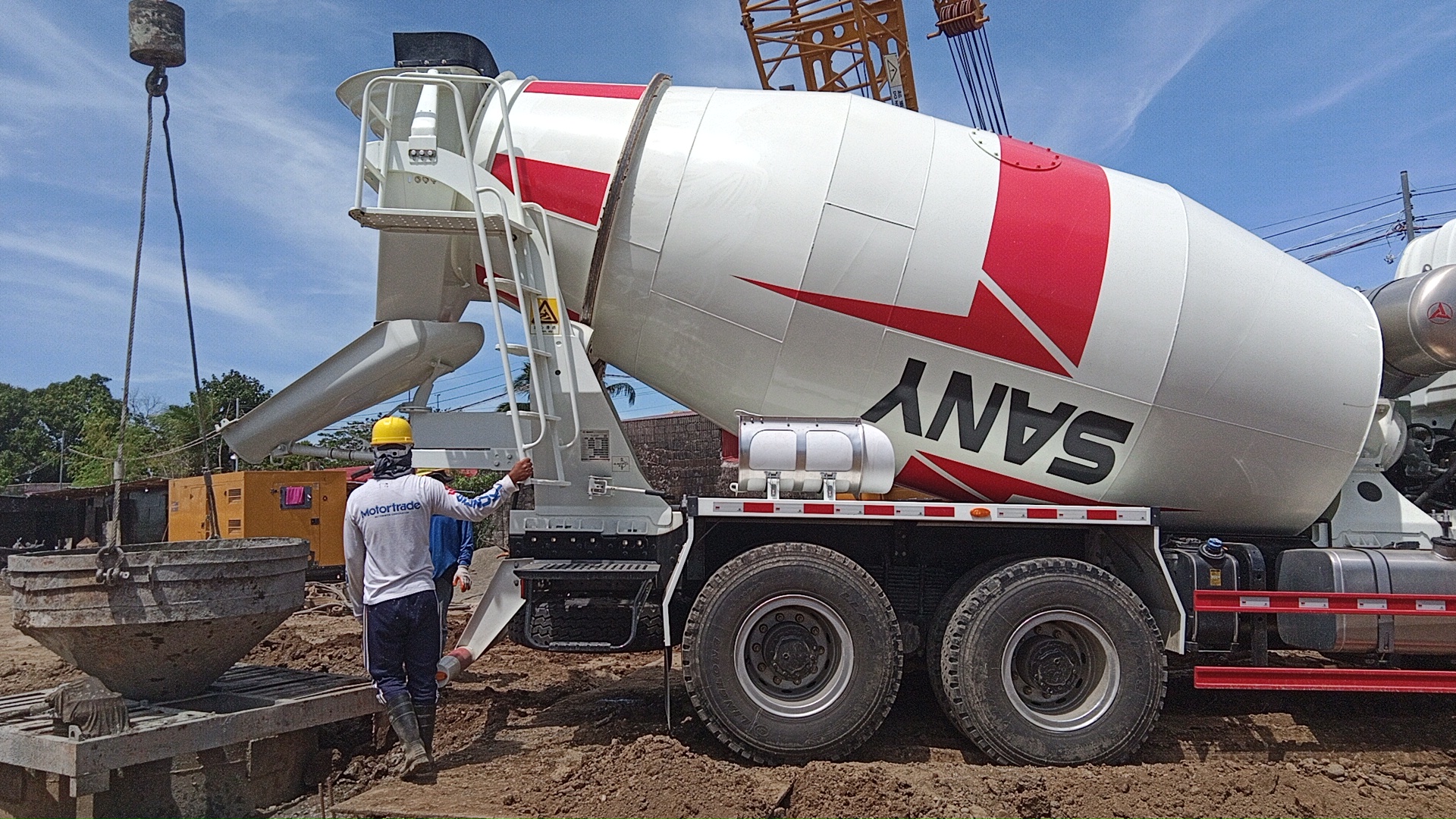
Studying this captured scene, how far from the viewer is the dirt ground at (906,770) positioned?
449cm

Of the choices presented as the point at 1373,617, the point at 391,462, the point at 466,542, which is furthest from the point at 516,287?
the point at 1373,617

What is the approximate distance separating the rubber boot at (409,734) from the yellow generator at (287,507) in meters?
9.86

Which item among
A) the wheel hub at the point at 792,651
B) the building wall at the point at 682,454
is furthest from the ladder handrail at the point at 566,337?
the building wall at the point at 682,454

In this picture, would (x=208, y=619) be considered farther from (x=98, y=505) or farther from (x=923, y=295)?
(x=98, y=505)

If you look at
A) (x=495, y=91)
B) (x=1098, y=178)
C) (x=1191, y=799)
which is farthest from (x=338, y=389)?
(x=1191, y=799)

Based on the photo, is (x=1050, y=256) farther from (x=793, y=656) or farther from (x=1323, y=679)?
(x=1323, y=679)

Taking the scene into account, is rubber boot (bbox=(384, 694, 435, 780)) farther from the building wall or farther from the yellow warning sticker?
the building wall

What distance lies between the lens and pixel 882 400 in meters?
5.63

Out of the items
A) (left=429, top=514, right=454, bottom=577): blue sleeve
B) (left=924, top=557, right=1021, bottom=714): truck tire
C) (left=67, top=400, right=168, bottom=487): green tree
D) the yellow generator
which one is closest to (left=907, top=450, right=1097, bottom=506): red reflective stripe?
(left=924, top=557, right=1021, bottom=714): truck tire

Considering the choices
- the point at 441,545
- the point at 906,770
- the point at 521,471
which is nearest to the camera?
the point at 906,770

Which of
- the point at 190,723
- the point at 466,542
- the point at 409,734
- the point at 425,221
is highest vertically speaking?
the point at 425,221

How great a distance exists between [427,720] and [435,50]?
401 cm

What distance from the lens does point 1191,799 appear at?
15.3 ft

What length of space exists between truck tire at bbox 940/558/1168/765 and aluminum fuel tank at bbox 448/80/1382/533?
0.74m
